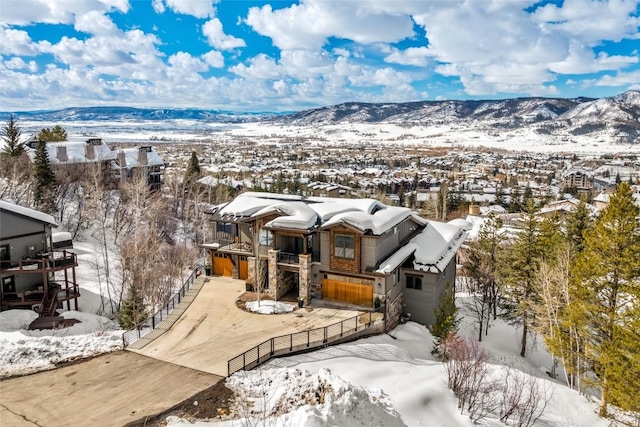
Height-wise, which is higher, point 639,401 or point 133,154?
point 133,154

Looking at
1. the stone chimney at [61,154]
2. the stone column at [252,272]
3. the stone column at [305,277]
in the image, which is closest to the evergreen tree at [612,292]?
the stone column at [305,277]

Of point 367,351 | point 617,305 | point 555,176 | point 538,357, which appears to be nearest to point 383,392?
point 367,351

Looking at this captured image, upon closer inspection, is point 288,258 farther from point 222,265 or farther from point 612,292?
point 612,292

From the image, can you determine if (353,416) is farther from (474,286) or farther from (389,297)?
(474,286)

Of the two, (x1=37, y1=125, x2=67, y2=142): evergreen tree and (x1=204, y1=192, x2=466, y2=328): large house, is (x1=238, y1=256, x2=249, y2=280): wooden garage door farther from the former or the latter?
(x1=37, y1=125, x2=67, y2=142): evergreen tree

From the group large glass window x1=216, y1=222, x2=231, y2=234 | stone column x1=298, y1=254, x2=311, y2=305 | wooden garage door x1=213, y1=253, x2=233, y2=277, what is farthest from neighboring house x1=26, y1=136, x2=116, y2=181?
stone column x1=298, y1=254, x2=311, y2=305

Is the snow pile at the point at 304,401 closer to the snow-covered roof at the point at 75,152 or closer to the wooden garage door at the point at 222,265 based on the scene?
the wooden garage door at the point at 222,265
